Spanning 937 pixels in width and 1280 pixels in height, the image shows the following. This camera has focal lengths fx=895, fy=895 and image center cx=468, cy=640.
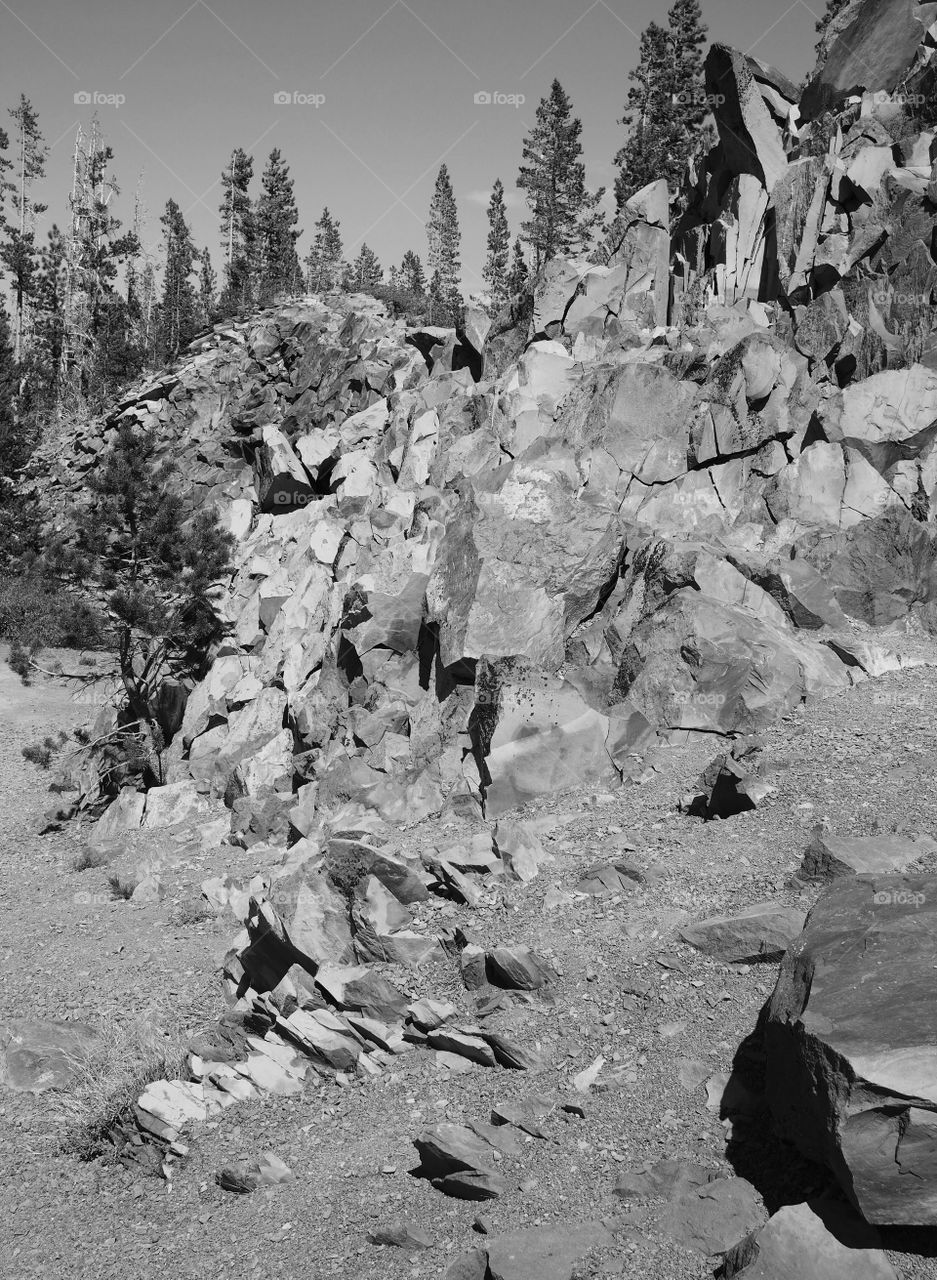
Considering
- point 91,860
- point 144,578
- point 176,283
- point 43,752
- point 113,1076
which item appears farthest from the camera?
point 176,283

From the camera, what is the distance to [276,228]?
72.4 m

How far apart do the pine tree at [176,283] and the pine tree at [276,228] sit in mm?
7610

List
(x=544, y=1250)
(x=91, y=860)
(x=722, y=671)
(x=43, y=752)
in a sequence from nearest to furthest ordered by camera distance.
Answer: (x=544, y=1250) → (x=722, y=671) → (x=91, y=860) → (x=43, y=752)

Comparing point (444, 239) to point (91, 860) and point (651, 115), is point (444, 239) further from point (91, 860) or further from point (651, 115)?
point (91, 860)

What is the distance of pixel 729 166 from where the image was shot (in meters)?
28.9

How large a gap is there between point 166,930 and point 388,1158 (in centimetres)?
886

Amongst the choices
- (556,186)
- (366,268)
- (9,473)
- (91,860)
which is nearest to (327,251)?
(366,268)

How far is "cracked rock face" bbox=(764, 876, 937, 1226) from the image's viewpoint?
237 inches

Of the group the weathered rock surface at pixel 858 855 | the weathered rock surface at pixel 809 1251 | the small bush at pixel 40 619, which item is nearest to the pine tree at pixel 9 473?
the small bush at pixel 40 619

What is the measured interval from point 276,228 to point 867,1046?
3051 inches

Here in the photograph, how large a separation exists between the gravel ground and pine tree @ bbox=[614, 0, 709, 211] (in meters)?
44.7

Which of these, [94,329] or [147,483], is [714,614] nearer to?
[147,483]

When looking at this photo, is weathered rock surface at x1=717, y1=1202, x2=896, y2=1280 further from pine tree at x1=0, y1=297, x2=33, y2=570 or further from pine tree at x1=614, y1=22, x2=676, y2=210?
pine tree at x1=614, y1=22, x2=676, y2=210

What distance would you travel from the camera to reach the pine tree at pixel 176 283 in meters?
76.4
